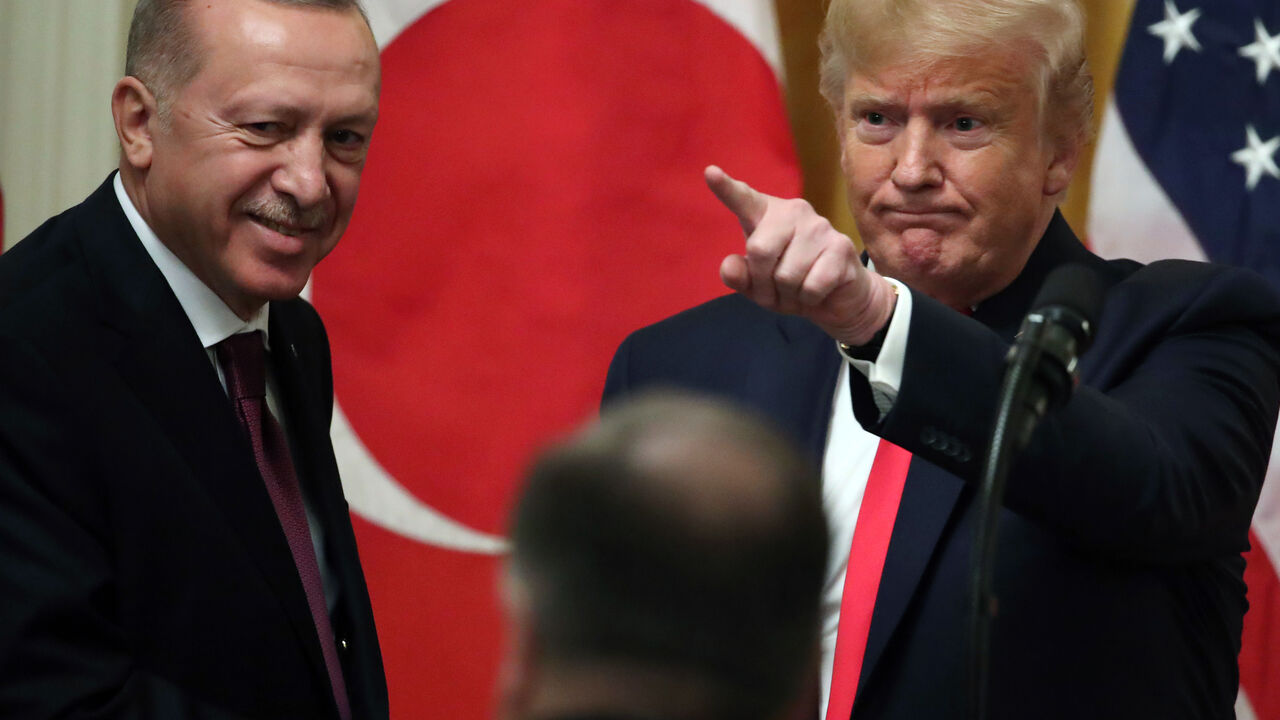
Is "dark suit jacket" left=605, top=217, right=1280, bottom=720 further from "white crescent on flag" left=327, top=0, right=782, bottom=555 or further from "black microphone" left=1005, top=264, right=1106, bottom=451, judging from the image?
"white crescent on flag" left=327, top=0, right=782, bottom=555

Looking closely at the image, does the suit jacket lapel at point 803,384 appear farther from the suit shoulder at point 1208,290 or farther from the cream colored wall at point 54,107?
the cream colored wall at point 54,107

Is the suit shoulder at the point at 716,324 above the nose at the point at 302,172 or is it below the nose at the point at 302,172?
below

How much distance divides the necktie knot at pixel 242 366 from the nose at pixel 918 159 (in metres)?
0.93

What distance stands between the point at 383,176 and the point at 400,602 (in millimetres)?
938

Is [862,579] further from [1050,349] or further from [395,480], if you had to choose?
[395,480]

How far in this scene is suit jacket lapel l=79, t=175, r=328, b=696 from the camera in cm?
164

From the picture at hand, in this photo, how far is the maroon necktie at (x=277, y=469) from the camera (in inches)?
69.4

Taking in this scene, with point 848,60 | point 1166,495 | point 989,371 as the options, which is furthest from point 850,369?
point 848,60

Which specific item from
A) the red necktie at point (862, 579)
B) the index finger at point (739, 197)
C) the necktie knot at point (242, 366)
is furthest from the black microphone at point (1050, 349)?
the necktie knot at point (242, 366)

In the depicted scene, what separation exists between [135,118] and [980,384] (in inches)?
45.2

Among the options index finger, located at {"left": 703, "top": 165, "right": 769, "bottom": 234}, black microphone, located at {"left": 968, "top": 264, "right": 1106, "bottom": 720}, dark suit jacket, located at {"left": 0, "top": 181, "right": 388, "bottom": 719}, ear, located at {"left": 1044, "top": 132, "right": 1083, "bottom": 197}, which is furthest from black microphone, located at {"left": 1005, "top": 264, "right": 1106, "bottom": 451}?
dark suit jacket, located at {"left": 0, "top": 181, "right": 388, "bottom": 719}

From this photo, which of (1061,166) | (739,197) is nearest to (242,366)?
(739,197)

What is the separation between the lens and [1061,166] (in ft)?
6.32

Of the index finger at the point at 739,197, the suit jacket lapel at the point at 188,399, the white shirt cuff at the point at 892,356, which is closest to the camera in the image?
the index finger at the point at 739,197
